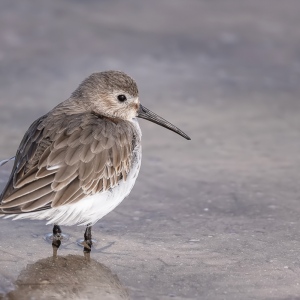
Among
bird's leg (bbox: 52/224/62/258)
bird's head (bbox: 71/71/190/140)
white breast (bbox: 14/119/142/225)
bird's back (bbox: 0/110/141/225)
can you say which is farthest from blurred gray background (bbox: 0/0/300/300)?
bird's head (bbox: 71/71/190/140)

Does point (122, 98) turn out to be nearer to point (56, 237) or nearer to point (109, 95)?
point (109, 95)

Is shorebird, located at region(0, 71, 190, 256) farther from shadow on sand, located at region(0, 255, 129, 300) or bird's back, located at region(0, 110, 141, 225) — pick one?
shadow on sand, located at region(0, 255, 129, 300)

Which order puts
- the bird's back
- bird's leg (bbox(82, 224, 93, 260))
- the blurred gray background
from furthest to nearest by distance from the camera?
bird's leg (bbox(82, 224, 93, 260)), the blurred gray background, the bird's back

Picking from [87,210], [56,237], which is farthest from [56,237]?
[87,210]

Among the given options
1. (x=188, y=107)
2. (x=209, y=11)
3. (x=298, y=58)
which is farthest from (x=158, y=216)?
(x=209, y=11)

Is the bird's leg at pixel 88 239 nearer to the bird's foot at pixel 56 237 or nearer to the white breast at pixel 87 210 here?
the white breast at pixel 87 210

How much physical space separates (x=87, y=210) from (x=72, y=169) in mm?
343

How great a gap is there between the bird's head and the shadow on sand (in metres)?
1.52

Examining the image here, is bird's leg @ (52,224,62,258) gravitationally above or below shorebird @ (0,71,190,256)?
below

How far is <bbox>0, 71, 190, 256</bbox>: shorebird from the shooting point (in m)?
5.98

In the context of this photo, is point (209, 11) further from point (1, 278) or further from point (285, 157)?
point (1, 278)

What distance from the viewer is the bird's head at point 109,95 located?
7074 millimetres

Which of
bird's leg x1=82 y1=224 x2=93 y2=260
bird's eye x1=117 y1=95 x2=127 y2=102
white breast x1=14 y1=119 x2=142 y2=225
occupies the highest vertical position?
bird's eye x1=117 y1=95 x2=127 y2=102

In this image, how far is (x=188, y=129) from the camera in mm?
8828
